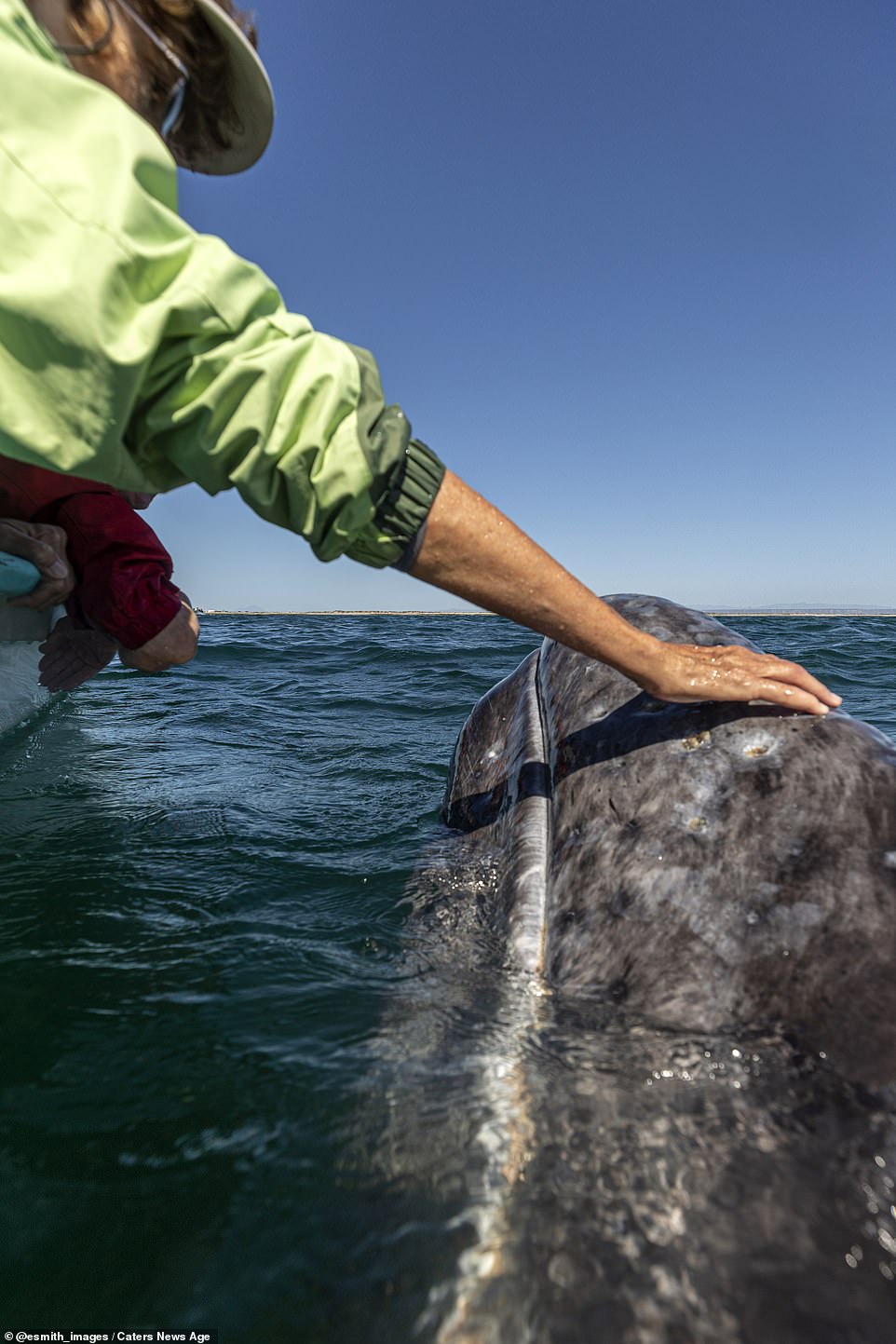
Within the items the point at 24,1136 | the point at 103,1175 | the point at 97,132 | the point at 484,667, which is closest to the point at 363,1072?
the point at 103,1175

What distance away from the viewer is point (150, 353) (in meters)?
1.26

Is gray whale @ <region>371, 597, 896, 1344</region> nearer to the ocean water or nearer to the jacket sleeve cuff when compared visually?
the ocean water

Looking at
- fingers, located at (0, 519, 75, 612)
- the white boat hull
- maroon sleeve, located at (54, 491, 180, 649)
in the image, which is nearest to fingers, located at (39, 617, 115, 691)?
the white boat hull

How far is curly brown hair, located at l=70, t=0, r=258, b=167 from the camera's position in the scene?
1.72 meters

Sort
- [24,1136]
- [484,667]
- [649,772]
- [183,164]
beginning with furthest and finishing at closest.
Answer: [484,667] → [183,164] → [649,772] → [24,1136]

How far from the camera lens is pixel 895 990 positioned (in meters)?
1.48

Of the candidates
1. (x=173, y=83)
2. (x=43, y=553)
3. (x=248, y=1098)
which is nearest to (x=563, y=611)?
(x=248, y=1098)

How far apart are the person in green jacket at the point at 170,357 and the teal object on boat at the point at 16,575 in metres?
1.75

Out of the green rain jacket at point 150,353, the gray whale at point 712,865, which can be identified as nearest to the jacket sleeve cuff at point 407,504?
the green rain jacket at point 150,353

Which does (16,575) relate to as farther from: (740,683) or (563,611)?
(740,683)

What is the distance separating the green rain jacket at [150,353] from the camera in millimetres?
1171

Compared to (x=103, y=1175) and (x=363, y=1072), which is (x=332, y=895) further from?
(x=103, y=1175)

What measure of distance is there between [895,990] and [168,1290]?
142 cm

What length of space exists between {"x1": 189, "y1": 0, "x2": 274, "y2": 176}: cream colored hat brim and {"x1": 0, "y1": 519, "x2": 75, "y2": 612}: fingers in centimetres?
154
